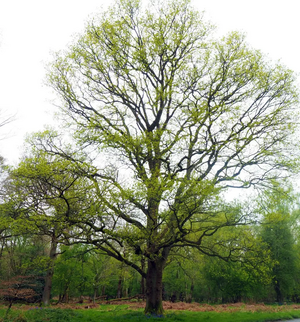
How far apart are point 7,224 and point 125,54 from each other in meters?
9.81

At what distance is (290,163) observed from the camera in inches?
511

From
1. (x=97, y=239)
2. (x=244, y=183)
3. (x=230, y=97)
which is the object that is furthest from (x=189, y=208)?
(x=230, y=97)

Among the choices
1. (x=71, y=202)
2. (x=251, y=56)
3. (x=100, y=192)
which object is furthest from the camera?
(x=251, y=56)

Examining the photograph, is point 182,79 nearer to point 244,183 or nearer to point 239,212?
point 244,183

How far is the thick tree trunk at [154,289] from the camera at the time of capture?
13820 mm

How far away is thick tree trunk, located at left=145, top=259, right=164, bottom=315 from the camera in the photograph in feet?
45.3

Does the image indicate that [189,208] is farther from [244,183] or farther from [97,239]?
[97,239]

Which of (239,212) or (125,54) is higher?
(125,54)

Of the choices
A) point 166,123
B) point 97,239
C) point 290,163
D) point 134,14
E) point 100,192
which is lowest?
point 97,239

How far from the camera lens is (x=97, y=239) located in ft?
42.1

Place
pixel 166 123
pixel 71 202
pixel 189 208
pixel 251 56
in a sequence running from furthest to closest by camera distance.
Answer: pixel 166 123, pixel 251 56, pixel 71 202, pixel 189 208

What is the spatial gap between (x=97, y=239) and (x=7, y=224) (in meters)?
3.83

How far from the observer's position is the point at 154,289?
14.1 meters

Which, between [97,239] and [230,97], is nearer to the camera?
[97,239]
